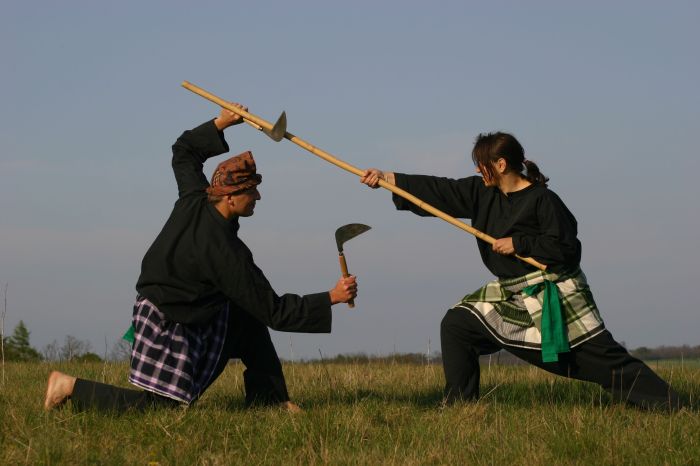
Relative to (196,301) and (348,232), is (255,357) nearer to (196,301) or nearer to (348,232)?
(196,301)

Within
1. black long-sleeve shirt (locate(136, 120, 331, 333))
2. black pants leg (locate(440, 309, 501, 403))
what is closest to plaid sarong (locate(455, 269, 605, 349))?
black pants leg (locate(440, 309, 501, 403))

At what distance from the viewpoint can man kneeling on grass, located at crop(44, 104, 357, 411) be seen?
5.52 m

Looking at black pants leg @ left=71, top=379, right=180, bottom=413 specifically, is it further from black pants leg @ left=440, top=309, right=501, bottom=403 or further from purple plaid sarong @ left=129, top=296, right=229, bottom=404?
black pants leg @ left=440, top=309, right=501, bottom=403

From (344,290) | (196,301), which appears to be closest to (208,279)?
(196,301)

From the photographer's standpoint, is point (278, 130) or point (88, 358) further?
point (88, 358)

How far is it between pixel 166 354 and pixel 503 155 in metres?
2.58

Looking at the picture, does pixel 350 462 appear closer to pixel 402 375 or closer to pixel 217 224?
pixel 217 224

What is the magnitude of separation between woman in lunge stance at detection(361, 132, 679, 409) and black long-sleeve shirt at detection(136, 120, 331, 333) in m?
1.16

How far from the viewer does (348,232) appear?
578cm

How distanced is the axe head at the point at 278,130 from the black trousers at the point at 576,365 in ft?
5.70

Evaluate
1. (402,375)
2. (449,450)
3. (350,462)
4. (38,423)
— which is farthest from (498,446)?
(402,375)

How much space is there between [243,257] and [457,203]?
1747 millimetres

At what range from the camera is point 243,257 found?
5.57m

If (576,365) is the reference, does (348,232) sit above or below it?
above
